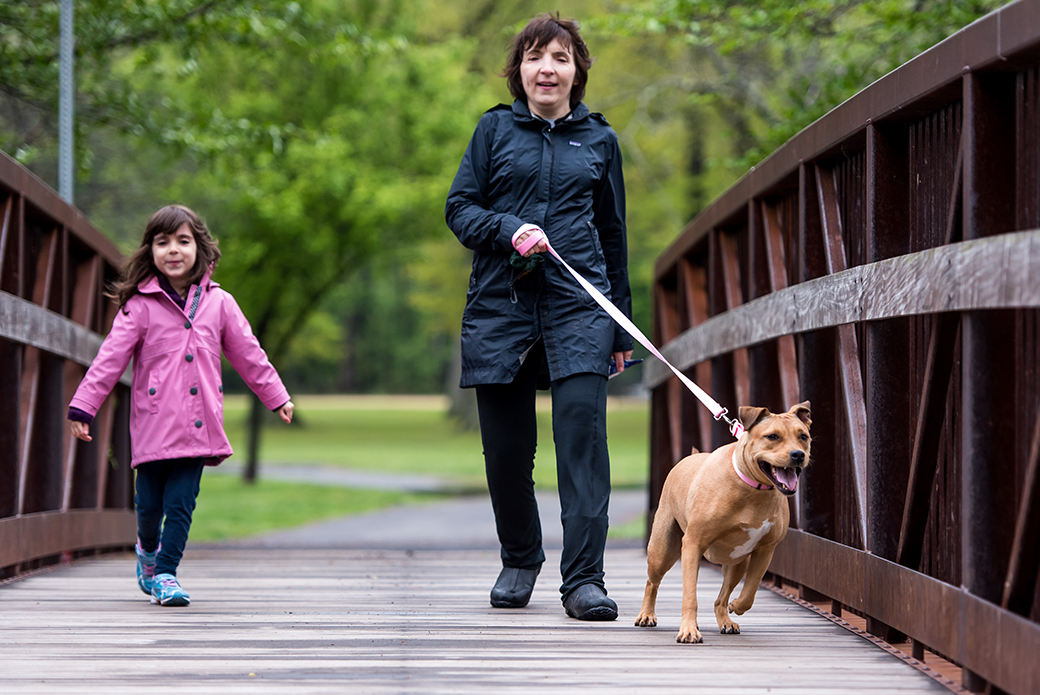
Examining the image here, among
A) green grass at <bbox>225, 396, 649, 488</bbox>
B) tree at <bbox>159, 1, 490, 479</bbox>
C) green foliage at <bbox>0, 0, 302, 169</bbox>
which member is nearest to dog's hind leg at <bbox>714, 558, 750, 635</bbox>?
green foliage at <bbox>0, 0, 302, 169</bbox>

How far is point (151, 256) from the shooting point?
5.08 metres

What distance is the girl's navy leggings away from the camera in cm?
487

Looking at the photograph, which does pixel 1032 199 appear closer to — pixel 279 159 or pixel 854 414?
pixel 854 414

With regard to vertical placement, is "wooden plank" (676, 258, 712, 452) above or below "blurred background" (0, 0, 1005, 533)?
below

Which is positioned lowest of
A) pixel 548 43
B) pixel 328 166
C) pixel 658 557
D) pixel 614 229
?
pixel 658 557

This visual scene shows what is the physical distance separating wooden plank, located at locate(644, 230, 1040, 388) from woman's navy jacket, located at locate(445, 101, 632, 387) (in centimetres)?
68

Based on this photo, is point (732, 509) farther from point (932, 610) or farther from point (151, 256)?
point (151, 256)

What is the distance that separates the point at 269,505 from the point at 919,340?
16561 millimetres

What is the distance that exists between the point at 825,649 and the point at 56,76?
8.82 metres

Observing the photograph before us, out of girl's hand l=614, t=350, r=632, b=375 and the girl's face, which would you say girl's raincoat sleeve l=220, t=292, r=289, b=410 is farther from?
girl's hand l=614, t=350, r=632, b=375

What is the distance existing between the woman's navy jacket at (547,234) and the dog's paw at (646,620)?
0.87m

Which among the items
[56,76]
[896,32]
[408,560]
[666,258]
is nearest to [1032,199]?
[408,560]

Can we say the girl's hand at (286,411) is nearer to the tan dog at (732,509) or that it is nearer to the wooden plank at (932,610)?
the tan dog at (732,509)

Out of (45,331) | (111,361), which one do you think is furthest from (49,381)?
(111,361)
